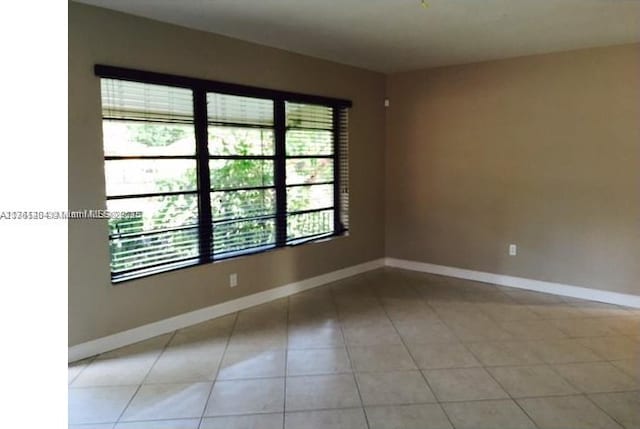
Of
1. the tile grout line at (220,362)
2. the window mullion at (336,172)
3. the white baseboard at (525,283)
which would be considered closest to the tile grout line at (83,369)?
the tile grout line at (220,362)

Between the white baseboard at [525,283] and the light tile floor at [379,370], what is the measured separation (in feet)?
0.47

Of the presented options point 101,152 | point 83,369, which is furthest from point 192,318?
point 101,152

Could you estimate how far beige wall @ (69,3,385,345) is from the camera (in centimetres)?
313

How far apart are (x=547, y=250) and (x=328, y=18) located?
316cm

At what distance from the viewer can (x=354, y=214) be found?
543 cm

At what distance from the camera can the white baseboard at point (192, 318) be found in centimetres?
329

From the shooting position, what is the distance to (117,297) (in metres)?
3.41

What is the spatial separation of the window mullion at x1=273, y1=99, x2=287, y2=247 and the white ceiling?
1.99ft

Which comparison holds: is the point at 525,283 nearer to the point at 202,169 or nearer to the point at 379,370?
the point at 379,370

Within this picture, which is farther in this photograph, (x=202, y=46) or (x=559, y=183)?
(x=559, y=183)

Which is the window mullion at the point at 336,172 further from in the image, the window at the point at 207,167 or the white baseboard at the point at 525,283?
the white baseboard at the point at 525,283

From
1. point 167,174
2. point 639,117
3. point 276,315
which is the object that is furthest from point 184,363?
point 639,117

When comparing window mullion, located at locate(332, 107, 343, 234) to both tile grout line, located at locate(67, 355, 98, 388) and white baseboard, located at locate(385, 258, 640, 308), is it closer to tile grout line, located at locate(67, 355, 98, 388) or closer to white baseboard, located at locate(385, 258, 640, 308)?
white baseboard, located at locate(385, 258, 640, 308)

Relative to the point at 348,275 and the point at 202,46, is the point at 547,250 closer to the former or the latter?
the point at 348,275
